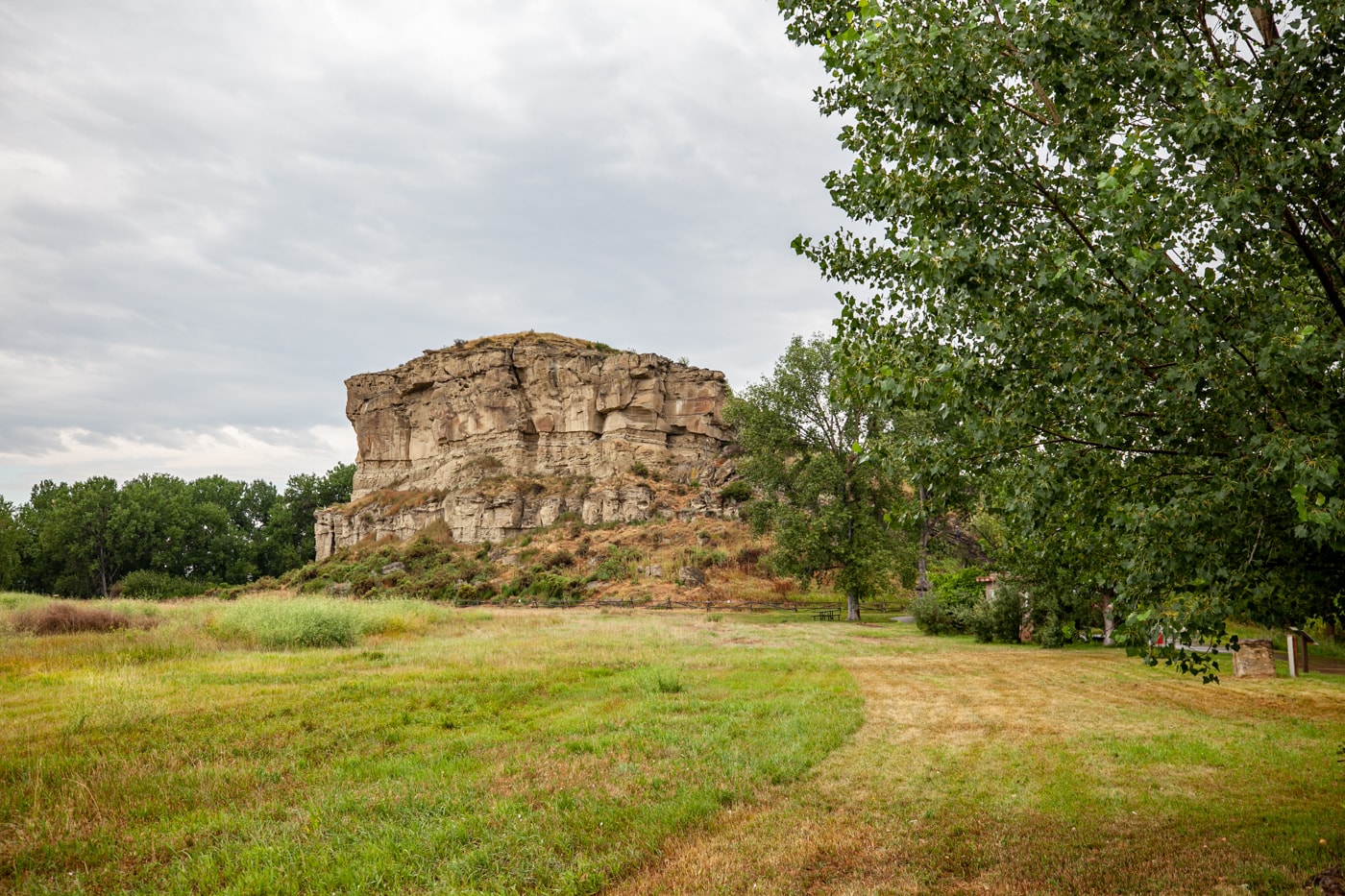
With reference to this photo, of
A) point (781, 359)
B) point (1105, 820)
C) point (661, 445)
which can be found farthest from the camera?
point (661, 445)

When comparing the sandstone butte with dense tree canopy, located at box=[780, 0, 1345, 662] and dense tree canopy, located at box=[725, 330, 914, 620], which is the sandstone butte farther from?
dense tree canopy, located at box=[780, 0, 1345, 662]

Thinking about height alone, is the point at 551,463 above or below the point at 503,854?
above

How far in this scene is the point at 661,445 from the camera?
232ft

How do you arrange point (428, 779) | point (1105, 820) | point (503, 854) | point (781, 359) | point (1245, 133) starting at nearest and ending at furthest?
point (1245, 133), point (503, 854), point (1105, 820), point (428, 779), point (781, 359)

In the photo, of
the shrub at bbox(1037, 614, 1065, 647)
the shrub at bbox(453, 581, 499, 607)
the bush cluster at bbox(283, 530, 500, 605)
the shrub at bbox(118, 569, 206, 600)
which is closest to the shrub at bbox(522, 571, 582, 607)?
the shrub at bbox(453, 581, 499, 607)

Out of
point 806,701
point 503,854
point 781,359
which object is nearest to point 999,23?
point 503,854

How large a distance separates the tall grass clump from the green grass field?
3.95 meters

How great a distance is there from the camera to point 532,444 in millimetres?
73625

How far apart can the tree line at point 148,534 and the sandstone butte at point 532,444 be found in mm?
16886

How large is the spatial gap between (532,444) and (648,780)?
67.5m

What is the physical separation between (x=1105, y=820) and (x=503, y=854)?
5433 millimetres

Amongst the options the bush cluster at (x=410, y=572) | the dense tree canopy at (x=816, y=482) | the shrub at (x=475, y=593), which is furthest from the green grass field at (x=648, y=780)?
the bush cluster at (x=410, y=572)

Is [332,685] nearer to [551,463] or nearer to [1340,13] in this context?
[1340,13]

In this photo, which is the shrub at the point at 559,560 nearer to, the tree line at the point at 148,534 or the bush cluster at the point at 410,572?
the bush cluster at the point at 410,572
